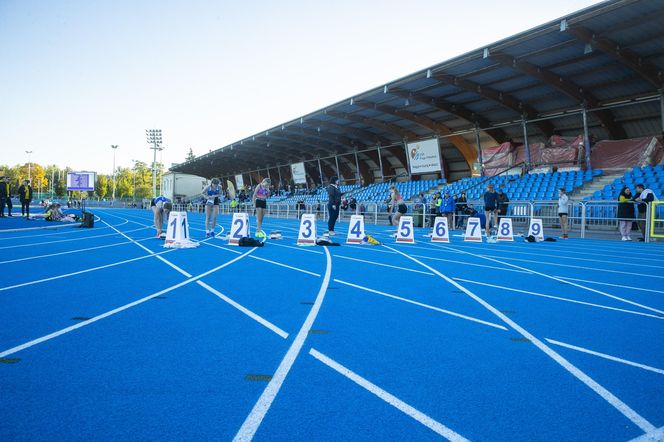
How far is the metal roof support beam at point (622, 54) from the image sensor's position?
17266 millimetres

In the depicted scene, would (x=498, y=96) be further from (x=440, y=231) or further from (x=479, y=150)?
(x=440, y=231)

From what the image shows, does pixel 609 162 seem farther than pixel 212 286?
Yes

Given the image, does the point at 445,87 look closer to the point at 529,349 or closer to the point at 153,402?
the point at 529,349

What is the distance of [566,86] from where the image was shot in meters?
22.7

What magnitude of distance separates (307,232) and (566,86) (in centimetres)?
1770

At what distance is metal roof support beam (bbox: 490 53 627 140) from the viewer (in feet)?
67.1

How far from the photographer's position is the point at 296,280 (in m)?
6.65

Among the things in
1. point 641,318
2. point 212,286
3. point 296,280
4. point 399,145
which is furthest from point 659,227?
point 399,145

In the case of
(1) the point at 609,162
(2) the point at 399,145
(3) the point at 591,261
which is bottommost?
(3) the point at 591,261

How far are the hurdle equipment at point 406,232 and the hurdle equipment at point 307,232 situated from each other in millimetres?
2896

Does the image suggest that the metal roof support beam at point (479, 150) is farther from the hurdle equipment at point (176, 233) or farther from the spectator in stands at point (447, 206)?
the hurdle equipment at point (176, 233)

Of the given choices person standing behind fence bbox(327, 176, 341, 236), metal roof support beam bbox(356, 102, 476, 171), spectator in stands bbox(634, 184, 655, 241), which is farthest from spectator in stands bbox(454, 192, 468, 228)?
metal roof support beam bbox(356, 102, 476, 171)

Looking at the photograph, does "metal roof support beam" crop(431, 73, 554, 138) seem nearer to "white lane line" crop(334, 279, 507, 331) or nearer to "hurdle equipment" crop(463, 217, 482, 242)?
"hurdle equipment" crop(463, 217, 482, 242)

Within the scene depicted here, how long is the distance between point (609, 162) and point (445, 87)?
984cm
